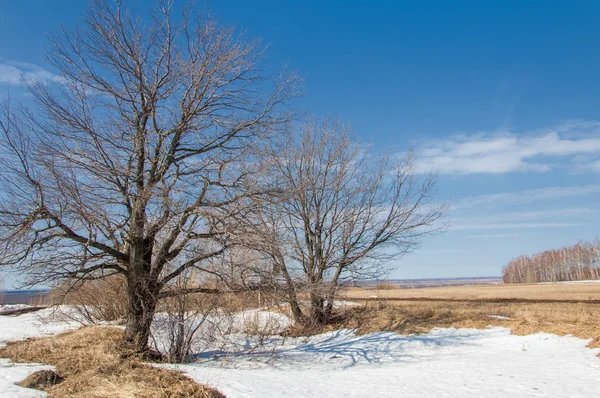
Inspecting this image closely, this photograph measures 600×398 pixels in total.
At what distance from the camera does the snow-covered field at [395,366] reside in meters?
7.46

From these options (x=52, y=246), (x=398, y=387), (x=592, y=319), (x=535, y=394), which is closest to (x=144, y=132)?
(x=52, y=246)

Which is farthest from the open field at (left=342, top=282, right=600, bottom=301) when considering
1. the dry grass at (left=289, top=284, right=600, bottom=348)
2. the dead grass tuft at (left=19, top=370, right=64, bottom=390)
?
the dead grass tuft at (left=19, top=370, right=64, bottom=390)

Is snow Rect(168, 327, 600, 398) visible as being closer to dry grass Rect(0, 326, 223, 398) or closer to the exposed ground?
the exposed ground

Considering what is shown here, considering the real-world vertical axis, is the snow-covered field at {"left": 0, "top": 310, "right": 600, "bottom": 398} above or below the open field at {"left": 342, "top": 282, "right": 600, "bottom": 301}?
below

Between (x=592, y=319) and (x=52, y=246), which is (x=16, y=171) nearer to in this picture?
(x=52, y=246)

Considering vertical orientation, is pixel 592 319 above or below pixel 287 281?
below

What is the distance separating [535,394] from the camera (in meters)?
7.04

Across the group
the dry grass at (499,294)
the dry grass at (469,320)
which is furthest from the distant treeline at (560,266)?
the dry grass at (469,320)

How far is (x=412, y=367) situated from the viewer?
10.4 meters

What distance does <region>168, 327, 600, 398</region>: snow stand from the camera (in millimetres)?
7453

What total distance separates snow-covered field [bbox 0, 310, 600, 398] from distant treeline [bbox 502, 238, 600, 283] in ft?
412

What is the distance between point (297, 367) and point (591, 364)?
6456 millimetres

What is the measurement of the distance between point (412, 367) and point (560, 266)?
456 ft

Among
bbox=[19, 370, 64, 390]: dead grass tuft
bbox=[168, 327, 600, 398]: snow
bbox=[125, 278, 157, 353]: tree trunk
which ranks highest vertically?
bbox=[125, 278, 157, 353]: tree trunk
